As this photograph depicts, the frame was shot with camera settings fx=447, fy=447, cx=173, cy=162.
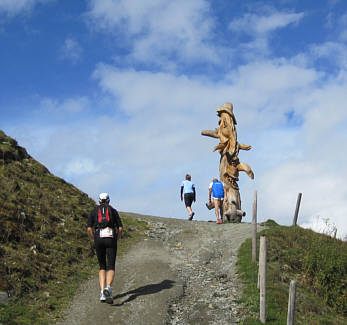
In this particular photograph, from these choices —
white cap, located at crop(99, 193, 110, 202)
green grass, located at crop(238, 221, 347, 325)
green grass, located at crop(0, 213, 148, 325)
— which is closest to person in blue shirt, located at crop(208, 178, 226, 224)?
green grass, located at crop(238, 221, 347, 325)

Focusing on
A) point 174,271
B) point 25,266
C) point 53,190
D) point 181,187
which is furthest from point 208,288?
point 181,187

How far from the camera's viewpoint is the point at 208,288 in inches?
489

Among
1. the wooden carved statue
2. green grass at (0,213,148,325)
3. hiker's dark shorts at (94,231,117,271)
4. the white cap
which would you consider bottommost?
green grass at (0,213,148,325)

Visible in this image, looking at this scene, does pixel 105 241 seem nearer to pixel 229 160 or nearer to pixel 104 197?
pixel 104 197

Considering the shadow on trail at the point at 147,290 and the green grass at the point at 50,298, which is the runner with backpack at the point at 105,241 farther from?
the green grass at the point at 50,298

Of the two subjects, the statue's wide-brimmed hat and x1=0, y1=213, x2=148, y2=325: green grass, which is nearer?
x1=0, y1=213, x2=148, y2=325: green grass

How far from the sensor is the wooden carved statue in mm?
22500

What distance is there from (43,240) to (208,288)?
522cm

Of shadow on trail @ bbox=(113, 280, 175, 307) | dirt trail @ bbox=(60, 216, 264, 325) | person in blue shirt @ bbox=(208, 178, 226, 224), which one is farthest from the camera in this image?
person in blue shirt @ bbox=(208, 178, 226, 224)

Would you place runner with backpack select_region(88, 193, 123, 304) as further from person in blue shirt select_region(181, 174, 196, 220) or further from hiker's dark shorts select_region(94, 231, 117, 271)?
person in blue shirt select_region(181, 174, 196, 220)

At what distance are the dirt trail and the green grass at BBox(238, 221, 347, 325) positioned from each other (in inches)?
18.7

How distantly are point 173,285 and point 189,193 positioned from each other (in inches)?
386

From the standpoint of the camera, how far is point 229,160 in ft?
77.3

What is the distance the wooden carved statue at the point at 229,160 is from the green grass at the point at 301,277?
16.0ft
